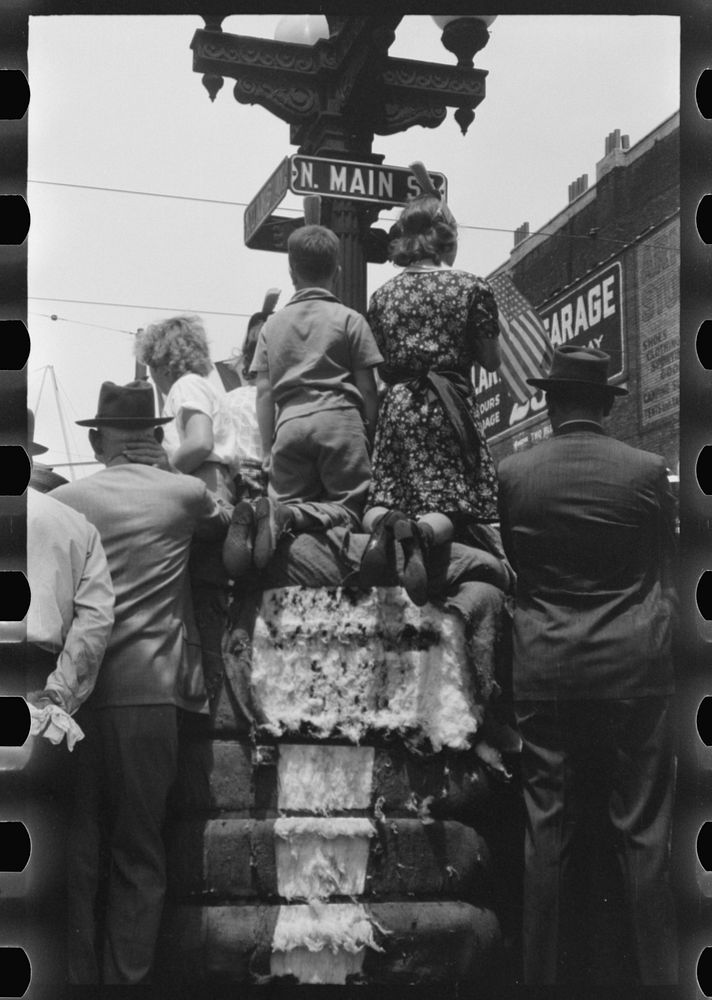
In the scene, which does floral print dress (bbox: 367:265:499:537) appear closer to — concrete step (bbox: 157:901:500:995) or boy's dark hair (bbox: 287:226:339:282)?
boy's dark hair (bbox: 287:226:339:282)

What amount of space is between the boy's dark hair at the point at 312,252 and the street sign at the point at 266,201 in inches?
5.9

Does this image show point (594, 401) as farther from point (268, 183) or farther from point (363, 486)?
point (268, 183)

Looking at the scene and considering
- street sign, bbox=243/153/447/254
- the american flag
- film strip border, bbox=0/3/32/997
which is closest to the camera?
film strip border, bbox=0/3/32/997

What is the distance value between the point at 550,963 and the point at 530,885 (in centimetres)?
25

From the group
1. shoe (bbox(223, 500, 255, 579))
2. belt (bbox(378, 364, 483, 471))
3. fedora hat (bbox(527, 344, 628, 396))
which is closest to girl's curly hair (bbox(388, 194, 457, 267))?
belt (bbox(378, 364, 483, 471))

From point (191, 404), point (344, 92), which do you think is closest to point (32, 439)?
point (191, 404)

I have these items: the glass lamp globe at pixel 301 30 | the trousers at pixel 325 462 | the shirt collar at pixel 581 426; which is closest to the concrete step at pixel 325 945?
the trousers at pixel 325 462

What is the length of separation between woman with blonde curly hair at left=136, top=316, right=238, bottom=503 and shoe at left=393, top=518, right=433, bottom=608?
96 centimetres

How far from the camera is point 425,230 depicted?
5.57 meters

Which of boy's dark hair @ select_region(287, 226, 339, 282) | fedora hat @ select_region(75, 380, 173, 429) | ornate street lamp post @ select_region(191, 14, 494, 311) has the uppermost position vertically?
ornate street lamp post @ select_region(191, 14, 494, 311)

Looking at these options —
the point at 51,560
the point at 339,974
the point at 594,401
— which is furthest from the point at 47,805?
the point at 594,401

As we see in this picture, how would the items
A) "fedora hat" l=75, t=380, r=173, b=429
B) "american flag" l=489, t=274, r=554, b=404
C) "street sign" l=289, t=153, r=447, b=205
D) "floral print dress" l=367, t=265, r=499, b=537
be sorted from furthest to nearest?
1. "street sign" l=289, t=153, r=447, b=205
2. "american flag" l=489, t=274, r=554, b=404
3. "floral print dress" l=367, t=265, r=499, b=537
4. "fedora hat" l=75, t=380, r=173, b=429

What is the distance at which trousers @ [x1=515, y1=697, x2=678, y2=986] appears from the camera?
4766mm

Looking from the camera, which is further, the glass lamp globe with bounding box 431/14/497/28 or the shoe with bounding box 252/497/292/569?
the shoe with bounding box 252/497/292/569
